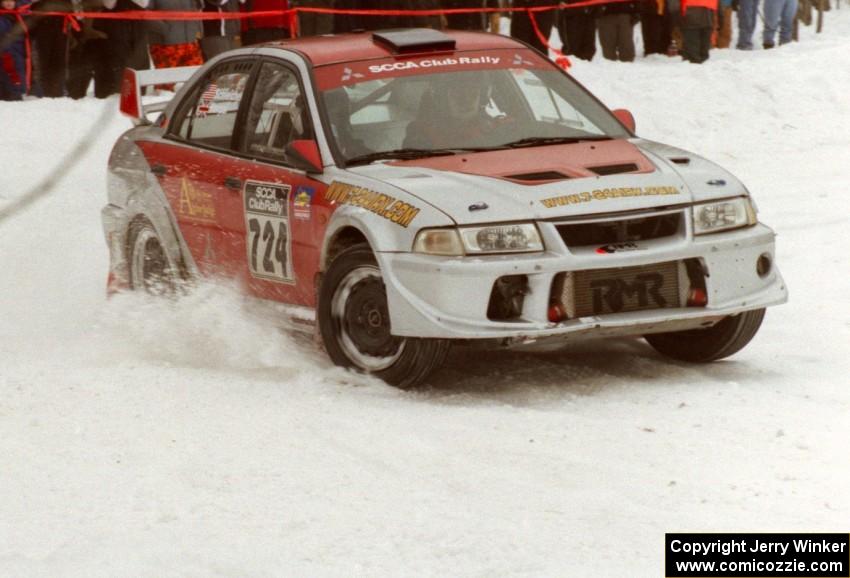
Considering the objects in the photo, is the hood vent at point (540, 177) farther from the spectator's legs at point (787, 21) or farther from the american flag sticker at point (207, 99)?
the spectator's legs at point (787, 21)

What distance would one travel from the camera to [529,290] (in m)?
6.71

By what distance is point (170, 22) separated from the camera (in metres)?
15.3

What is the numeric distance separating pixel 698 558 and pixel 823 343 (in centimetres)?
356

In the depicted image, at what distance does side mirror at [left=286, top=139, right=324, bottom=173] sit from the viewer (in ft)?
24.4

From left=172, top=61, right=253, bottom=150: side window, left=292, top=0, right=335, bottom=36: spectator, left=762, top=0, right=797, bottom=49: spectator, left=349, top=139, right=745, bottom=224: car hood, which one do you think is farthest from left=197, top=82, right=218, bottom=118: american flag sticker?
left=762, top=0, right=797, bottom=49: spectator

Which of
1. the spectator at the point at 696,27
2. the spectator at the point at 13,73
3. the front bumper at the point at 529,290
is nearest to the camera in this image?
the front bumper at the point at 529,290

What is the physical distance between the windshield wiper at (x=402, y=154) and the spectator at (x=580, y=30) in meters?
12.7

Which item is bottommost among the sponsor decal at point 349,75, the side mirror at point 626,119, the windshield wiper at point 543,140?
the windshield wiper at point 543,140

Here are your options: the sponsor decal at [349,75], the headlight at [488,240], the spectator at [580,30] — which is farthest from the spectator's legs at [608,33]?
the headlight at [488,240]

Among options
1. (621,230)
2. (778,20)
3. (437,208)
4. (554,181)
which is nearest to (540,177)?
(554,181)

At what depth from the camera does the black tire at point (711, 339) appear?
7.37m

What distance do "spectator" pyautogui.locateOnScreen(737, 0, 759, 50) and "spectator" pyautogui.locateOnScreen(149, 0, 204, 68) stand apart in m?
9.13

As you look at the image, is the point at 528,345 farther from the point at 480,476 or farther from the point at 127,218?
the point at 127,218

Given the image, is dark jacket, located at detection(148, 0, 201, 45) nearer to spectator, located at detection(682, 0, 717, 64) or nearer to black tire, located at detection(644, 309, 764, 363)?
spectator, located at detection(682, 0, 717, 64)
